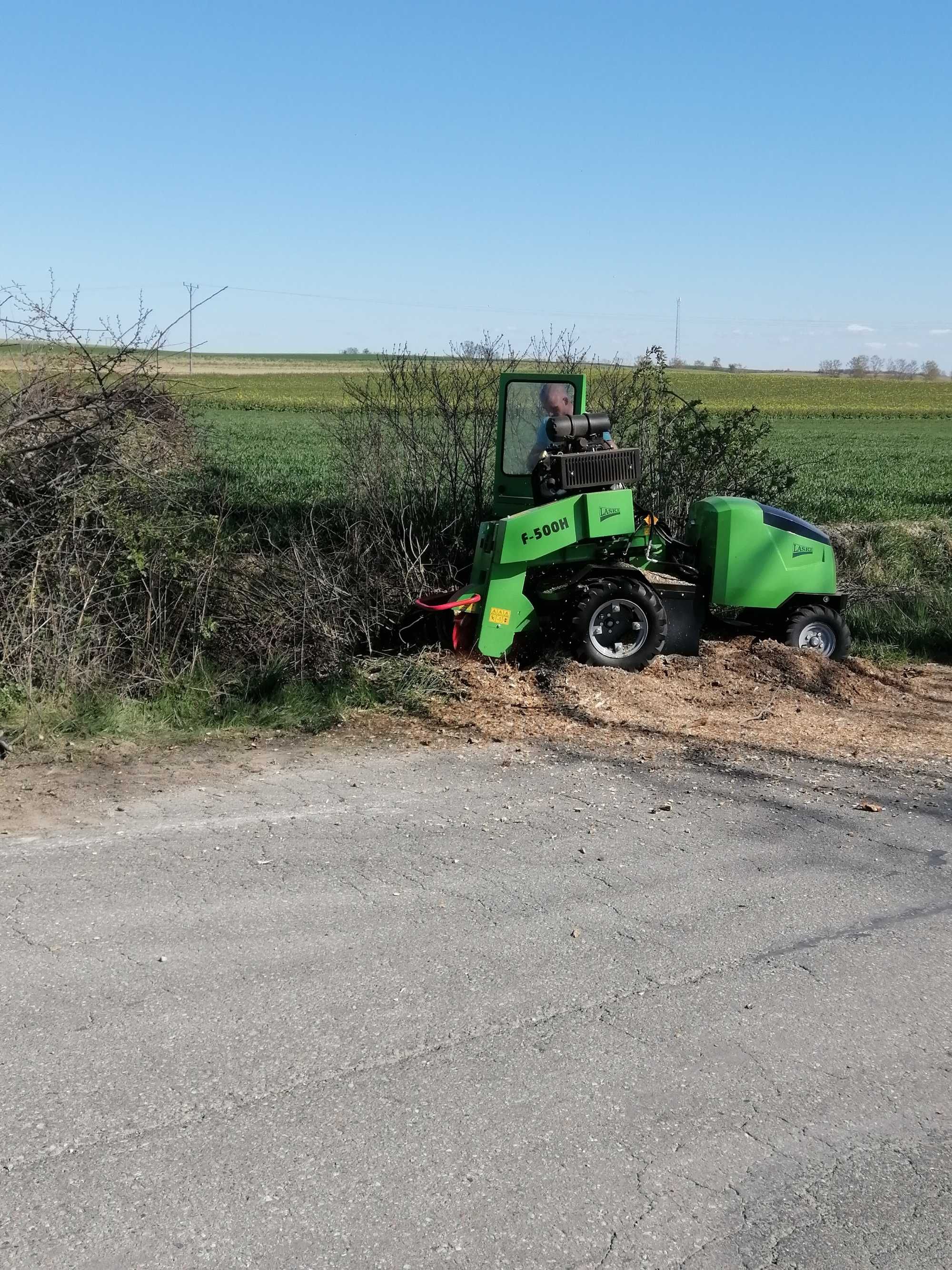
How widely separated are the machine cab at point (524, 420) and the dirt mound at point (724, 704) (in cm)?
177

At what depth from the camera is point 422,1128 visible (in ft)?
12.0

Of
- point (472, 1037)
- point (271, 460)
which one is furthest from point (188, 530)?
point (271, 460)

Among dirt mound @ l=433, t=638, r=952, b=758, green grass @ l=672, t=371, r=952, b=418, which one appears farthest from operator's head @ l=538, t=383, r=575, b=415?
green grass @ l=672, t=371, r=952, b=418

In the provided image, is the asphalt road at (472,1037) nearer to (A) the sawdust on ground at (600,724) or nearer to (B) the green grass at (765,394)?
(A) the sawdust on ground at (600,724)

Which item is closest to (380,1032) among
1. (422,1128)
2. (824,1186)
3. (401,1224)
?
(422,1128)

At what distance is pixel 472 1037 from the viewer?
13.8ft

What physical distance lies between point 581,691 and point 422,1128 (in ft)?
18.2

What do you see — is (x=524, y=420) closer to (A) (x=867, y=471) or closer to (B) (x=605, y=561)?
(B) (x=605, y=561)

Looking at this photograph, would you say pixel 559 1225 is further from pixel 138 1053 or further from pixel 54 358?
pixel 54 358

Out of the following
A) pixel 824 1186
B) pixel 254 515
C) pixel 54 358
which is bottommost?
pixel 824 1186

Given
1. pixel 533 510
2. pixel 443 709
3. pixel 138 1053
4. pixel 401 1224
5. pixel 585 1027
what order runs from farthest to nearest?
pixel 533 510
pixel 443 709
pixel 585 1027
pixel 138 1053
pixel 401 1224

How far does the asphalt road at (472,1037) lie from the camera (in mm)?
3295

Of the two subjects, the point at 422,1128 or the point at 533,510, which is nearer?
the point at 422,1128

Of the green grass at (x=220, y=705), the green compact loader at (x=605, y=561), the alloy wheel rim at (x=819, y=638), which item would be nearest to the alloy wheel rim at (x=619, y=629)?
the green compact loader at (x=605, y=561)
